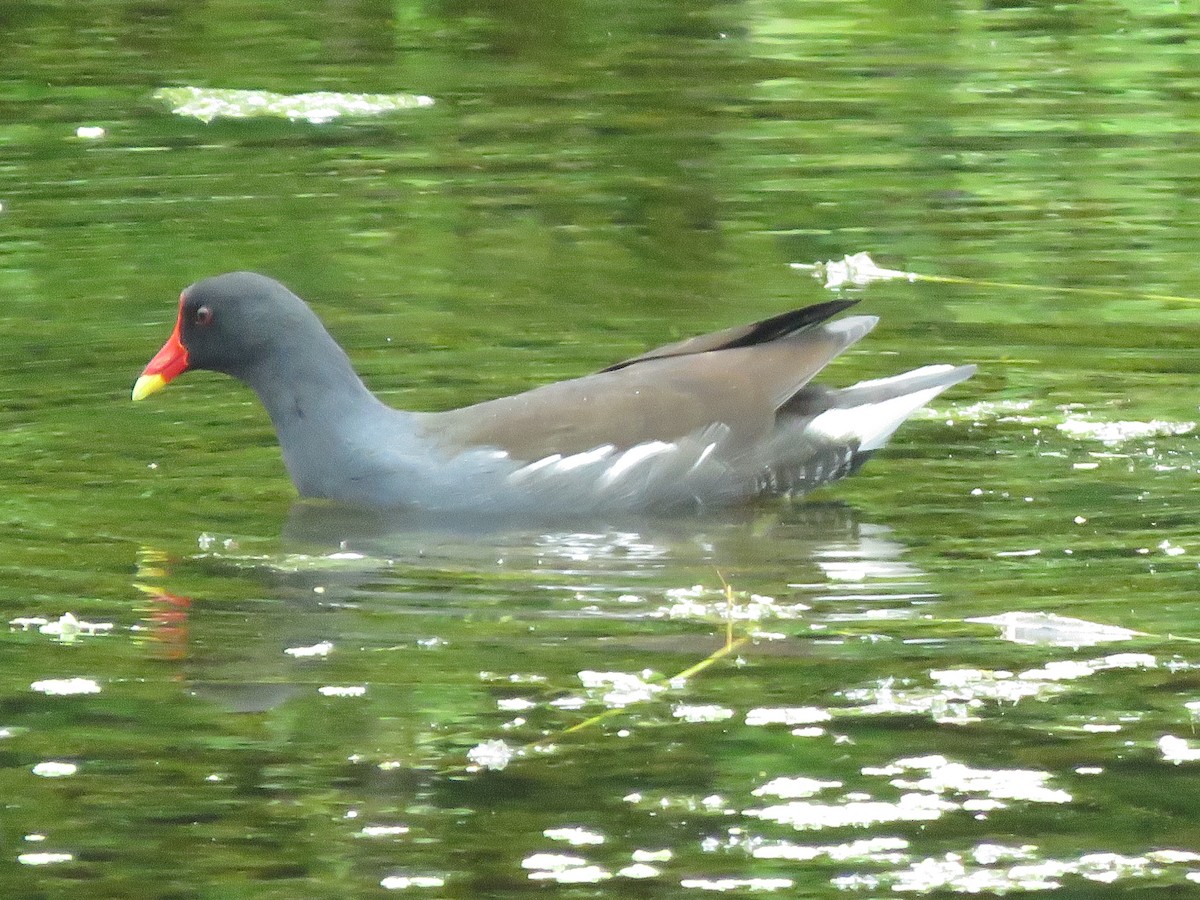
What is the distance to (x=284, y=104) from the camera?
1180 cm

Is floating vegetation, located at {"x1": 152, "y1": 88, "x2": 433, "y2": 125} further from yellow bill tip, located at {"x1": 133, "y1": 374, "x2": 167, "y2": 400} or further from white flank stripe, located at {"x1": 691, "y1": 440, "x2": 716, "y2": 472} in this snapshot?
white flank stripe, located at {"x1": 691, "y1": 440, "x2": 716, "y2": 472}

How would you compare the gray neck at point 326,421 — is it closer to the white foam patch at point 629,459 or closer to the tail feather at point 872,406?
the white foam patch at point 629,459

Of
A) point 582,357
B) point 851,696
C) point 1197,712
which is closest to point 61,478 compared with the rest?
point 582,357

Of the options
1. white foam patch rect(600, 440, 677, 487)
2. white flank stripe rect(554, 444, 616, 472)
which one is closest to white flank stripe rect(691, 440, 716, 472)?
white foam patch rect(600, 440, 677, 487)

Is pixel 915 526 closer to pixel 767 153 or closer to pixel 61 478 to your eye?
pixel 61 478

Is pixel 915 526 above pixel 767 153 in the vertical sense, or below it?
below

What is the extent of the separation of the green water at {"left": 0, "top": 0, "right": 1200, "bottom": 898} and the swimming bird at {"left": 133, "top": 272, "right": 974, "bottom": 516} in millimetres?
145

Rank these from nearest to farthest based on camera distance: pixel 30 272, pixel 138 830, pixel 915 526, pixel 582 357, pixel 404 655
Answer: pixel 138 830, pixel 404 655, pixel 915 526, pixel 582 357, pixel 30 272

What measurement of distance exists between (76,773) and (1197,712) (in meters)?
2.25

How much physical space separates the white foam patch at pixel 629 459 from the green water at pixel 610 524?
135mm

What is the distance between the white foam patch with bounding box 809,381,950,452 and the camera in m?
6.88

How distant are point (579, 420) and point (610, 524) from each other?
0.30 m

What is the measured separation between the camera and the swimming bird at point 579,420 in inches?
259

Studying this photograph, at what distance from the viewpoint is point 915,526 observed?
6.43 meters
